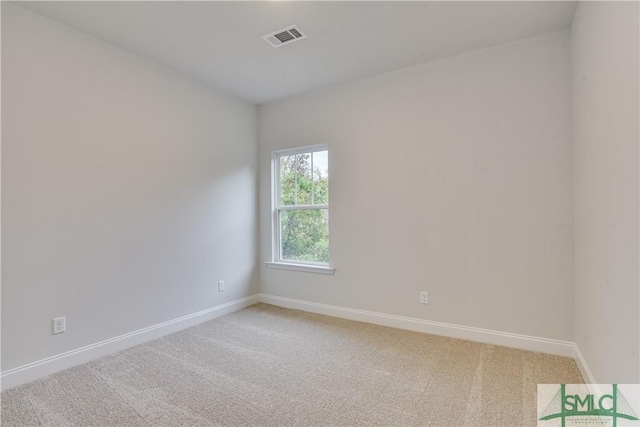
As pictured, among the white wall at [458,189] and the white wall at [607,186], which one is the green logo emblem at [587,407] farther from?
the white wall at [458,189]

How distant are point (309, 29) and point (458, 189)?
6.10 feet

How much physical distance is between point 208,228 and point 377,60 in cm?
246

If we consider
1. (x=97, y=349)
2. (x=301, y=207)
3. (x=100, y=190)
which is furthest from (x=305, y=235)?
(x=97, y=349)

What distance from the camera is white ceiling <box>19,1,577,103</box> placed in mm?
2268

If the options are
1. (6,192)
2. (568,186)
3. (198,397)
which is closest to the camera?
(198,397)

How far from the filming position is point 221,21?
243 cm

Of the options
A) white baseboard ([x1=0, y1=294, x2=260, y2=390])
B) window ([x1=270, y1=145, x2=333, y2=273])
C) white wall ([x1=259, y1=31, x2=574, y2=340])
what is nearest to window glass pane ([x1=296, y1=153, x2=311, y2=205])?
window ([x1=270, y1=145, x2=333, y2=273])

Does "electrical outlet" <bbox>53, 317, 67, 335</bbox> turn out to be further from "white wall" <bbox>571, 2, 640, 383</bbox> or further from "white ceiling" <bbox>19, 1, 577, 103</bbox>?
"white wall" <bbox>571, 2, 640, 383</bbox>

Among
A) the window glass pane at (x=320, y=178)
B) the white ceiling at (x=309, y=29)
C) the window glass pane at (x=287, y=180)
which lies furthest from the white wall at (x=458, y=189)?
the window glass pane at (x=287, y=180)

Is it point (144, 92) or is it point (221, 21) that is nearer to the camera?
point (221, 21)

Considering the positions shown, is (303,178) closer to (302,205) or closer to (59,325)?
(302,205)

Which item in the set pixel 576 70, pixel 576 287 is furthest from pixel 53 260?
pixel 576 70

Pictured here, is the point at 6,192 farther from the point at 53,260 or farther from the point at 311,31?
the point at 311,31

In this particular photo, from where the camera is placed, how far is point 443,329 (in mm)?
3008
